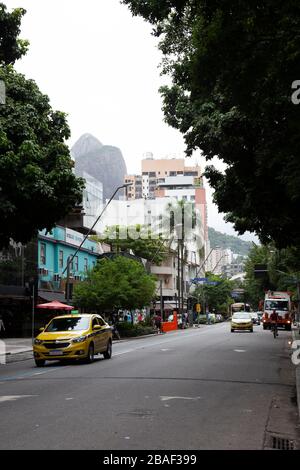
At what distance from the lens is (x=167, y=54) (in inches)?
778

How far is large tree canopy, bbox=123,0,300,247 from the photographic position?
30.3 ft

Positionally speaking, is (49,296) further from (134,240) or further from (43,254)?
(134,240)

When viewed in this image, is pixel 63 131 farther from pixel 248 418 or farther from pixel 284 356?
pixel 248 418

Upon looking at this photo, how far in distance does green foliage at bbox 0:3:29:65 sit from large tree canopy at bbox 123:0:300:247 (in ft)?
15.0

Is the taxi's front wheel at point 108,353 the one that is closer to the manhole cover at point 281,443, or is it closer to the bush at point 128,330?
the manhole cover at point 281,443

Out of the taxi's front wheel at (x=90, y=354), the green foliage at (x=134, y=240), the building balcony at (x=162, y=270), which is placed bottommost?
the taxi's front wheel at (x=90, y=354)

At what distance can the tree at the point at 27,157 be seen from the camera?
1744cm

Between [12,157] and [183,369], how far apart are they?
7.67 meters

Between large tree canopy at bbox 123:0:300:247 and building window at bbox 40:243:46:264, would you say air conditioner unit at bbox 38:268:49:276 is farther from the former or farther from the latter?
large tree canopy at bbox 123:0:300:247

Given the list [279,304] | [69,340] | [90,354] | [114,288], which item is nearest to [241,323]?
[279,304]

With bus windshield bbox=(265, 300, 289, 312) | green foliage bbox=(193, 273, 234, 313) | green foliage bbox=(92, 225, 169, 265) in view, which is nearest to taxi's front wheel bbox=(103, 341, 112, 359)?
bus windshield bbox=(265, 300, 289, 312)

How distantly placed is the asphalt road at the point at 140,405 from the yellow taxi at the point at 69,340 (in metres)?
0.42

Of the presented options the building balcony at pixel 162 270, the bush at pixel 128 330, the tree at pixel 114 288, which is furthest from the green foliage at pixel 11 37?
the building balcony at pixel 162 270
